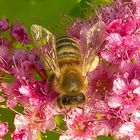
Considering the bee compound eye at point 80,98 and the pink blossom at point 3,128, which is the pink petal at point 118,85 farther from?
the pink blossom at point 3,128

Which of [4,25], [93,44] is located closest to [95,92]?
[93,44]

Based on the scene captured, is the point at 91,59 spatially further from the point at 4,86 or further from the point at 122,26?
the point at 4,86

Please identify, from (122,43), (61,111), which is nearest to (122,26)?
(122,43)

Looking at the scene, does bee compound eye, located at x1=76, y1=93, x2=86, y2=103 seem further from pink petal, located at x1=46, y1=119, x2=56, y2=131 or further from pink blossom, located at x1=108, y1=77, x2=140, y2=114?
pink petal, located at x1=46, y1=119, x2=56, y2=131

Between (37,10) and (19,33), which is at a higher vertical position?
(37,10)

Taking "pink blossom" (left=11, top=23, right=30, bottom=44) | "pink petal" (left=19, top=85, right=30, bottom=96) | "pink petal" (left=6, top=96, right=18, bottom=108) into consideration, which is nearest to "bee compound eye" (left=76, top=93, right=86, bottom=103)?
"pink petal" (left=19, top=85, right=30, bottom=96)

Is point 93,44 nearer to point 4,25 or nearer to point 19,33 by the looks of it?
point 19,33

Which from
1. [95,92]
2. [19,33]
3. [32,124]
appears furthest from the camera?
[19,33]
